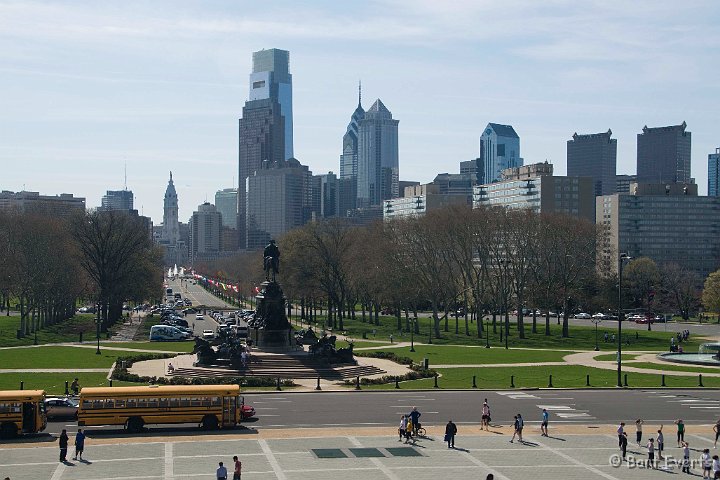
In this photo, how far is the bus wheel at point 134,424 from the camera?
48.3 metres

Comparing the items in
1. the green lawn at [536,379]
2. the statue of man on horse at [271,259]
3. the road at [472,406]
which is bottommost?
the road at [472,406]

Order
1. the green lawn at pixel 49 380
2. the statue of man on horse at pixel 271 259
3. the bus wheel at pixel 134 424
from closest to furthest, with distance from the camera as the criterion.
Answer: the bus wheel at pixel 134 424 < the green lawn at pixel 49 380 < the statue of man on horse at pixel 271 259

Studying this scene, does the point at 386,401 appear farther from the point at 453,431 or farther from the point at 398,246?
the point at 398,246

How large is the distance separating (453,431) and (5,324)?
9475 centimetres

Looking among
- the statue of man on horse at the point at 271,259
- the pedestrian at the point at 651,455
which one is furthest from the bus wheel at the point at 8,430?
the statue of man on horse at the point at 271,259

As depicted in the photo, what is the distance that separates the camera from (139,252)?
436 feet

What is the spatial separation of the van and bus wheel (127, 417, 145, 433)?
5977cm

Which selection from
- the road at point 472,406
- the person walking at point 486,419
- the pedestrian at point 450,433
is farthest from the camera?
the road at point 472,406

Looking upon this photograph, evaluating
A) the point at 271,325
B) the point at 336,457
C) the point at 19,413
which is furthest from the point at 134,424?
the point at 271,325

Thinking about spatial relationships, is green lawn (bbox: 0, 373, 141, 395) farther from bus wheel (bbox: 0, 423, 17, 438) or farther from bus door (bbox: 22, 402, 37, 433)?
bus wheel (bbox: 0, 423, 17, 438)

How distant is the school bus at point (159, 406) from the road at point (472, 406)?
140cm

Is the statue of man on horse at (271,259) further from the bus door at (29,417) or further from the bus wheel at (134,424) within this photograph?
the bus door at (29,417)

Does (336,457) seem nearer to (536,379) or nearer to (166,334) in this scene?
(536,379)

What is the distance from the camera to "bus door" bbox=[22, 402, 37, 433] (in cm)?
4731
